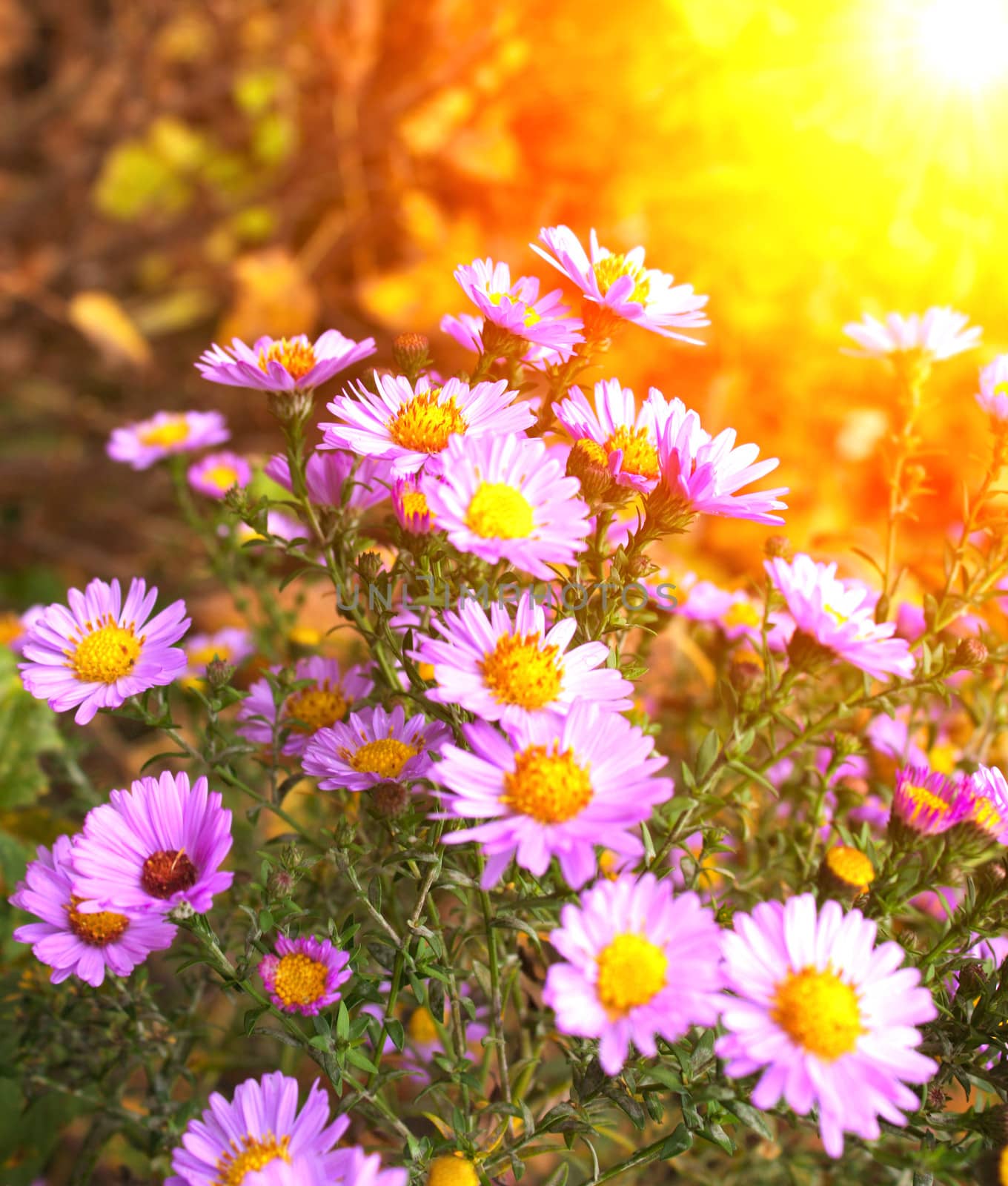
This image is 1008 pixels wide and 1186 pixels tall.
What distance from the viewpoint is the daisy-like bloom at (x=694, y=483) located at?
0.81 meters

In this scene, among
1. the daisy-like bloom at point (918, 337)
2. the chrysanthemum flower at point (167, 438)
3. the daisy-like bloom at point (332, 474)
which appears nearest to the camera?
the daisy-like bloom at point (332, 474)

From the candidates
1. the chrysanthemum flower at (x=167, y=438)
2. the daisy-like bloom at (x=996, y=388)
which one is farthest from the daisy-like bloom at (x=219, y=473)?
the daisy-like bloom at (x=996, y=388)

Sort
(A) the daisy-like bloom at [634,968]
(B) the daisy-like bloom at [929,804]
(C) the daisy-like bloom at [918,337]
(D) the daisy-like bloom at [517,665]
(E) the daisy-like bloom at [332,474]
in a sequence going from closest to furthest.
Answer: (A) the daisy-like bloom at [634,968] < (D) the daisy-like bloom at [517,665] < (B) the daisy-like bloom at [929,804] < (E) the daisy-like bloom at [332,474] < (C) the daisy-like bloom at [918,337]

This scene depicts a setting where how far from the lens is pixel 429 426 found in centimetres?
85

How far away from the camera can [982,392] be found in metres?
1.04

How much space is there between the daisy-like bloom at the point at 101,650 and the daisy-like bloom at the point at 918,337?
903mm

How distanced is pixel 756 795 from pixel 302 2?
2563 mm

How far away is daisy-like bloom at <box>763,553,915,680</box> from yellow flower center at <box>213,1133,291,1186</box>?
23.4 inches

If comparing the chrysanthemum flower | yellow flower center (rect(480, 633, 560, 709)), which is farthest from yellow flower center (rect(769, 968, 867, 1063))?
the chrysanthemum flower

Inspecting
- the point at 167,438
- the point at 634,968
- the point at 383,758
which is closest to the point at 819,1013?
the point at 634,968

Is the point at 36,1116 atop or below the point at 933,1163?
below

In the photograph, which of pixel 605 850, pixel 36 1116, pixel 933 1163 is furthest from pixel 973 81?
pixel 36 1116

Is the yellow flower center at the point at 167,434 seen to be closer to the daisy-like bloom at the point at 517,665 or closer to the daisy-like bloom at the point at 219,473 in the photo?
the daisy-like bloom at the point at 219,473

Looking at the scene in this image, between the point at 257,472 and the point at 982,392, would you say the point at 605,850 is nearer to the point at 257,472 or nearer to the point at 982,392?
the point at 982,392
